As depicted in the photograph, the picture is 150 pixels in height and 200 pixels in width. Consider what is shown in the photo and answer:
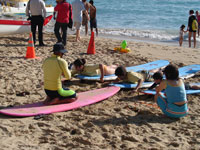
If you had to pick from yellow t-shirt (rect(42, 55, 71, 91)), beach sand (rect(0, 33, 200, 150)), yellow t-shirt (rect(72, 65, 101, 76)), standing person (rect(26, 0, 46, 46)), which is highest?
standing person (rect(26, 0, 46, 46))

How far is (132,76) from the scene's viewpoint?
648 cm

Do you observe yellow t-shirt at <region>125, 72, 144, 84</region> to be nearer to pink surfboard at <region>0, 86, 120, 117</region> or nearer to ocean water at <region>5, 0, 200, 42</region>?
pink surfboard at <region>0, 86, 120, 117</region>

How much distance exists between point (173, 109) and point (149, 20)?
21044 mm

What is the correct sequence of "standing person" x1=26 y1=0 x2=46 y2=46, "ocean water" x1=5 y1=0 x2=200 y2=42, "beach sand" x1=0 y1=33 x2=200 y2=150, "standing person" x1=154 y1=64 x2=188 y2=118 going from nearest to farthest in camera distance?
"beach sand" x1=0 y1=33 x2=200 y2=150
"standing person" x1=154 y1=64 x2=188 y2=118
"standing person" x1=26 y1=0 x2=46 y2=46
"ocean water" x1=5 y1=0 x2=200 y2=42

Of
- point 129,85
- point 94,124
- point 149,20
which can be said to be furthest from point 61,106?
point 149,20

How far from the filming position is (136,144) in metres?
3.96

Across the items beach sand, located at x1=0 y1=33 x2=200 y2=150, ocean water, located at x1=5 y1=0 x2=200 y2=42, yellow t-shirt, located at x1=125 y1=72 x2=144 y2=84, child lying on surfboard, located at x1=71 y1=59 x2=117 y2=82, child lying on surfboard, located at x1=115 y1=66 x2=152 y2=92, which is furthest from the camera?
ocean water, located at x1=5 y1=0 x2=200 y2=42

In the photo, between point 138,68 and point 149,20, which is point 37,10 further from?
point 149,20

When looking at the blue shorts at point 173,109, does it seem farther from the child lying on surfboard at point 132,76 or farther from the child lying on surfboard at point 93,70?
the child lying on surfboard at point 93,70

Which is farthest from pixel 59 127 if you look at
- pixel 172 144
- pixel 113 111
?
pixel 172 144

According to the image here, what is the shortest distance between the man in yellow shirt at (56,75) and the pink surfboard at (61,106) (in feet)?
0.49

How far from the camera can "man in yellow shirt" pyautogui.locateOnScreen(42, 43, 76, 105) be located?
16.5ft

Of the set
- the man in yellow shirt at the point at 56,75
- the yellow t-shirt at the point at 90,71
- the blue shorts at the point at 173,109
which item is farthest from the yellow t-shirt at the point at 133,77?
the man in yellow shirt at the point at 56,75

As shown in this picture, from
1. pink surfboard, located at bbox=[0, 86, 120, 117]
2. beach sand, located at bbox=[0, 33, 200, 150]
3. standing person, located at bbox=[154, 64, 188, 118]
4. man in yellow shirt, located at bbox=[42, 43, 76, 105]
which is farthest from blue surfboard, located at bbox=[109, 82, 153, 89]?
standing person, located at bbox=[154, 64, 188, 118]
